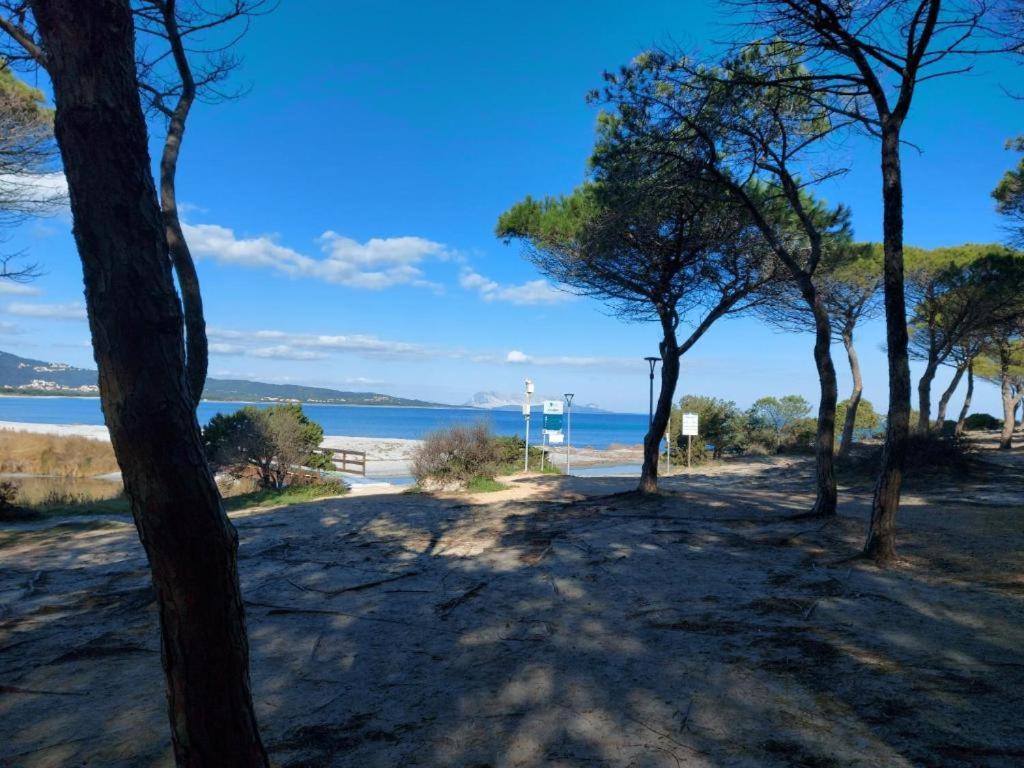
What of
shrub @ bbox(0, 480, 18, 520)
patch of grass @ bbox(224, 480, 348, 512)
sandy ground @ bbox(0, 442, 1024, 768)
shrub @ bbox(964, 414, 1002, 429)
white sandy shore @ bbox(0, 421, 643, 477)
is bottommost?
white sandy shore @ bbox(0, 421, 643, 477)

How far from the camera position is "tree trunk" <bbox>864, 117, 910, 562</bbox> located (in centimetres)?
533

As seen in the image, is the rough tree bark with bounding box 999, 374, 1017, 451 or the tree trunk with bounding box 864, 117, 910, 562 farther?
the rough tree bark with bounding box 999, 374, 1017, 451

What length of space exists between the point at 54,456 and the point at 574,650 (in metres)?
25.8

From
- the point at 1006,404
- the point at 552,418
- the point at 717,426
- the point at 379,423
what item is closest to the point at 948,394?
the point at 1006,404

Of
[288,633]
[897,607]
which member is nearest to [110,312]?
[288,633]

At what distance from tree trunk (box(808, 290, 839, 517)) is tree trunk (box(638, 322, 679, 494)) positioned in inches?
105

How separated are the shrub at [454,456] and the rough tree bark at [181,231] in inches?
396

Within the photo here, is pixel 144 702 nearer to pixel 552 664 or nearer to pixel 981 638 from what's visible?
pixel 552 664

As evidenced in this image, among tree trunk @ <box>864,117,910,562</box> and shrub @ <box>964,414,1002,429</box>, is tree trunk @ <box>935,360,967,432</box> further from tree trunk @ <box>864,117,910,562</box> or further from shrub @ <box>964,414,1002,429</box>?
tree trunk @ <box>864,117,910,562</box>

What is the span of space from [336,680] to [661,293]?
803 centimetres

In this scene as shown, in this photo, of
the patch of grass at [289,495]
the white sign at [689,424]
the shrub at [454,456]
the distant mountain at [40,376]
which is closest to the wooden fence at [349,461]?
the patch of grass at [289,495]

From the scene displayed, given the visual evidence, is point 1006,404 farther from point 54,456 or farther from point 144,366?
point 54,456

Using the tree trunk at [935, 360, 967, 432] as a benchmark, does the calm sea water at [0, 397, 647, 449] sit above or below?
below

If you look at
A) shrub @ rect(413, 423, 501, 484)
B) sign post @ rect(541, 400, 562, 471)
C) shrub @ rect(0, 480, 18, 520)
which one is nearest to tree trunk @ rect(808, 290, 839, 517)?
shrub @ rect(413, 423, 501, 484)
